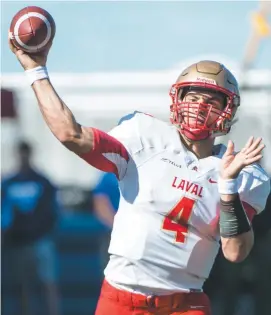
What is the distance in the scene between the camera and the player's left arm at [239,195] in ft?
13.3

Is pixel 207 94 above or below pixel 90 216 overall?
above

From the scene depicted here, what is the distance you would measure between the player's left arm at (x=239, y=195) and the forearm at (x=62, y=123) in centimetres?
56

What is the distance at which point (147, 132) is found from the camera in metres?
4.26

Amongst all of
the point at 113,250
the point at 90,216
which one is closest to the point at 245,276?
the point at 90,216

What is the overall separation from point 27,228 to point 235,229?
4.15 meters

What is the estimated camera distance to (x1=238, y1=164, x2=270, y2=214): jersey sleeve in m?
4.27

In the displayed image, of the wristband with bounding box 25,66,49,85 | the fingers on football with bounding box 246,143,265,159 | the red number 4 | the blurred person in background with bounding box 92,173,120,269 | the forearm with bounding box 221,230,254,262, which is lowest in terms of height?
the blurred person in background with bounding box 92,173,120,269

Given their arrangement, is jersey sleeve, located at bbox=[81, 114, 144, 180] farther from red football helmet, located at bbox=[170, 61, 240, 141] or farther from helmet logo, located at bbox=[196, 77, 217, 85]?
helmet logo, located at bbox=[196, 77, 217, 85]

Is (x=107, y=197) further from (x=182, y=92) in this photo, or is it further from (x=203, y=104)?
(x=203, y=104)

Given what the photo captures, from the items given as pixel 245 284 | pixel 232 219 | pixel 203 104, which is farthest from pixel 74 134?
pixel 245 284

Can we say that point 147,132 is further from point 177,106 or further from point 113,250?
point 113,250

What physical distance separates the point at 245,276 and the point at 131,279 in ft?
12.9

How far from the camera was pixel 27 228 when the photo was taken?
808cm

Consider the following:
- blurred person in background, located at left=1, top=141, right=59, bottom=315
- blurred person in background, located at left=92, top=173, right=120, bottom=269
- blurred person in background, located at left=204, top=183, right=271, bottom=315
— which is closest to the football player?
blurred person in background, located at left=92, top=173, right=120, bottom=269
